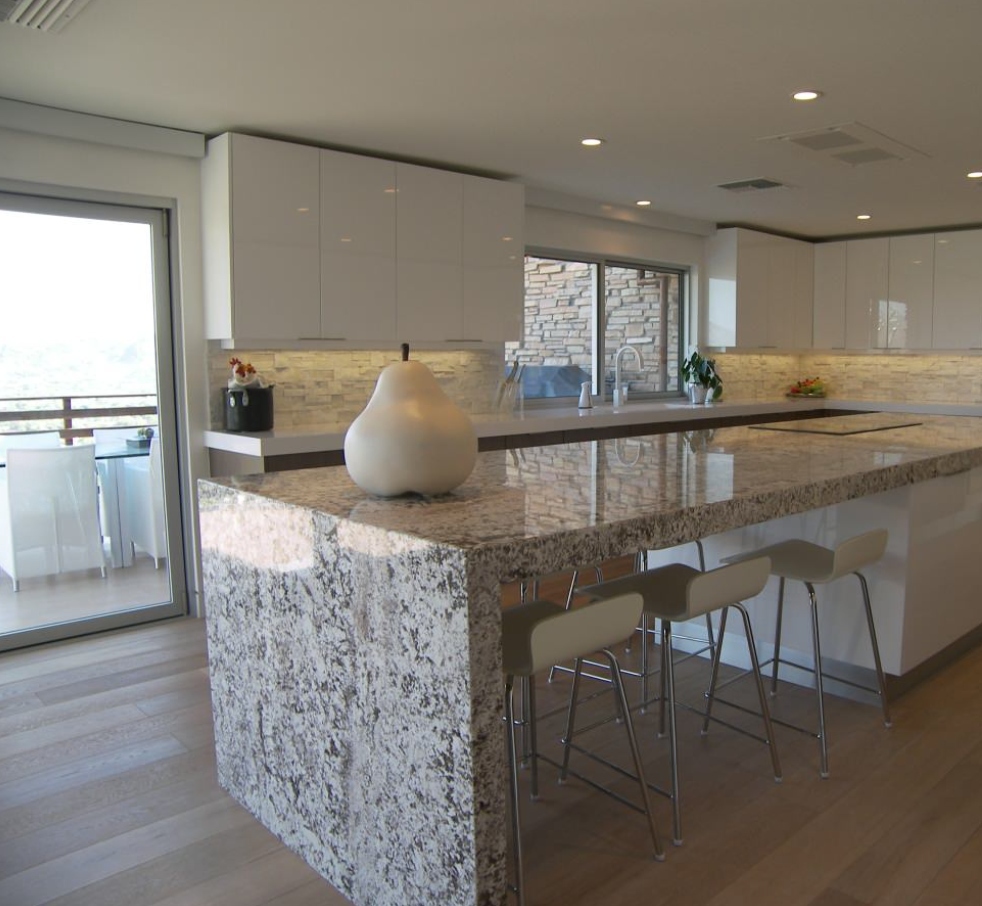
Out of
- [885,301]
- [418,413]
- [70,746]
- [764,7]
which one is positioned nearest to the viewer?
[418,413]

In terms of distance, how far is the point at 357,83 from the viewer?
135 inches

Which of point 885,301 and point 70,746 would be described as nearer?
point 70,746

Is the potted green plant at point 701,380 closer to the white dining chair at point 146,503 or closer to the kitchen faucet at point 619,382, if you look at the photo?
the kitchen faucet at point 619,382

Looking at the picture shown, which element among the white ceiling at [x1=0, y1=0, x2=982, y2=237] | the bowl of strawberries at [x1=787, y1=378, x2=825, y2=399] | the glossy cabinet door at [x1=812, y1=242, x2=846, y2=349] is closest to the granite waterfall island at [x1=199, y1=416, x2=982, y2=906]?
the white ceiling at [x1=0, y1=0, x2=982, y2=237]

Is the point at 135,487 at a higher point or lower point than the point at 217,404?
lower

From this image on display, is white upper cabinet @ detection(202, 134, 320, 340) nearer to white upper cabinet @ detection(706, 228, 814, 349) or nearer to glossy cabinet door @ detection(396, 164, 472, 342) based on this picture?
glossy cabinet door @ detection(396, 164, 472, 342)

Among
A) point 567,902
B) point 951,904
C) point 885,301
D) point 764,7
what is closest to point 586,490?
point 567,902

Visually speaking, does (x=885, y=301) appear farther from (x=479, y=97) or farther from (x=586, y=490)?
(x=586, y=490)

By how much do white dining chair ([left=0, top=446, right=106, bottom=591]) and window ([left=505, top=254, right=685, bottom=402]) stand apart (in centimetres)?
283

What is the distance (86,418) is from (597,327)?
3.74 m

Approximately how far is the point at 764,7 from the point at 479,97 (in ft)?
4.21

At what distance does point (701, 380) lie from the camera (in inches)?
276

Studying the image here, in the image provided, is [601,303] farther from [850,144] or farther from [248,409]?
[248,409]

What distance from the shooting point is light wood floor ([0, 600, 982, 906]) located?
2.11 metres
